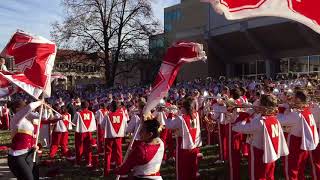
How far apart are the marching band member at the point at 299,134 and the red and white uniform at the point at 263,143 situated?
0.71m

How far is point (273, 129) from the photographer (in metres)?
7.57

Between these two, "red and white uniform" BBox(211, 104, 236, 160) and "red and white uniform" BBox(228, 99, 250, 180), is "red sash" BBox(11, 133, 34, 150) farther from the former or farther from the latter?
"red and white uniform" BBox(211, 104, 236, 160)

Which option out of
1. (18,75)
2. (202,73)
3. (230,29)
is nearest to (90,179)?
(18,75)

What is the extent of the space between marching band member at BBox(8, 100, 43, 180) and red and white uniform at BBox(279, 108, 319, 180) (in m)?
4.19

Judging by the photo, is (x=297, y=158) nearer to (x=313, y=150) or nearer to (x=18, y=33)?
(x=313, y=150)

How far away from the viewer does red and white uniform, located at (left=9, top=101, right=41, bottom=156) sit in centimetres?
816

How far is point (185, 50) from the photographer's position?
7.29 m

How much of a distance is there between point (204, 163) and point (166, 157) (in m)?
1.34

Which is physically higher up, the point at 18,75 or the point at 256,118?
the point at 18,75

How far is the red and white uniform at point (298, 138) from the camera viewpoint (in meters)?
8.30

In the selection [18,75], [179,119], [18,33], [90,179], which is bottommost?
[90,179]

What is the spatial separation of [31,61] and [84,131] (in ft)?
14.1

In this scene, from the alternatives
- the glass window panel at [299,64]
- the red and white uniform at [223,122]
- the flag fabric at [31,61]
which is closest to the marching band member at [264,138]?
the red and white uniform at [223,122]

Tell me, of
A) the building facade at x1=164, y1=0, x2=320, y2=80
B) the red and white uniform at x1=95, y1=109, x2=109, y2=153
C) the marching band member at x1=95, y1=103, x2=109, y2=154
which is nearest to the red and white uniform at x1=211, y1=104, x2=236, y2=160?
the red and white uniform at x1=95, y1=109, x2=109, y2=153
